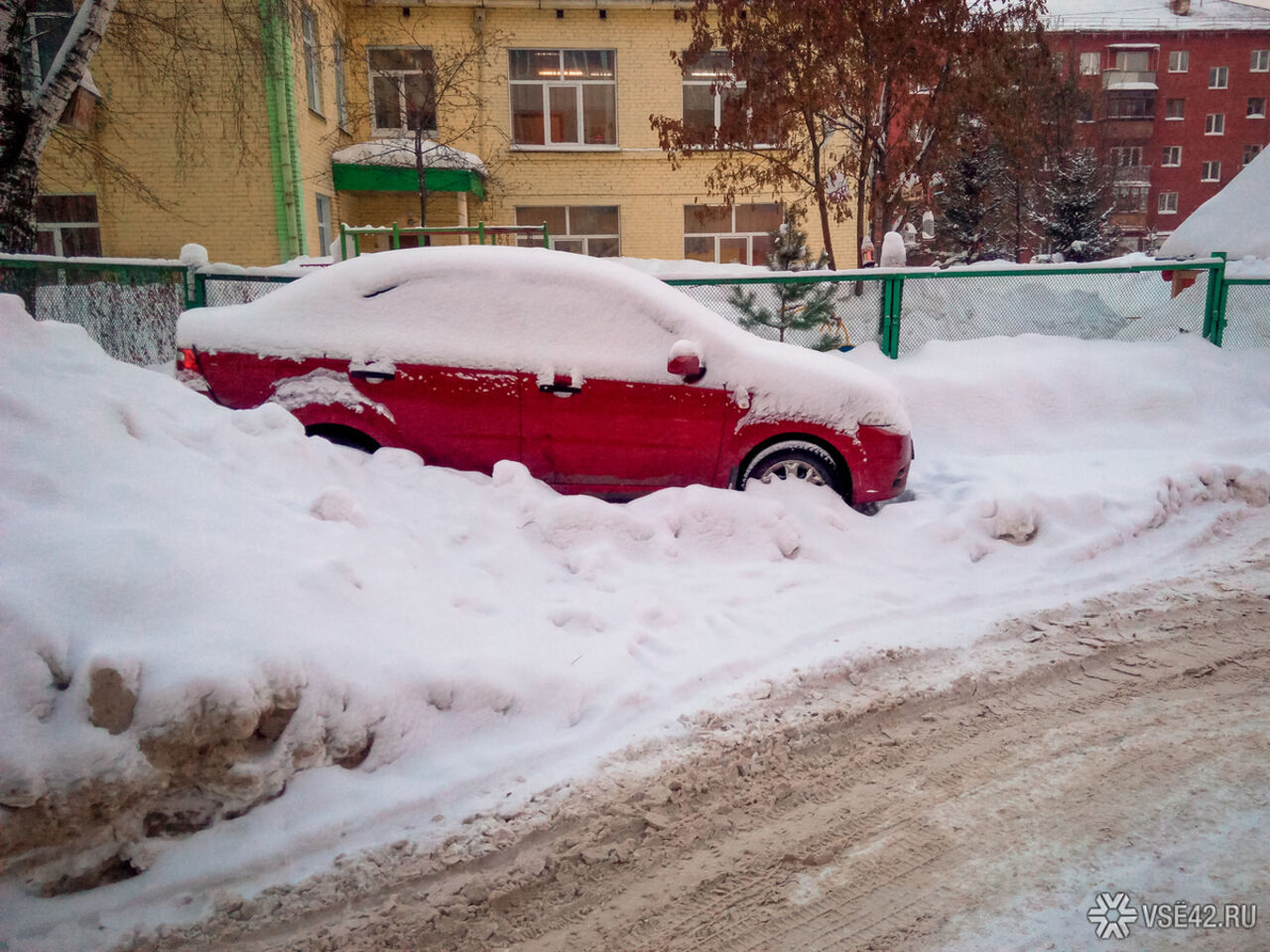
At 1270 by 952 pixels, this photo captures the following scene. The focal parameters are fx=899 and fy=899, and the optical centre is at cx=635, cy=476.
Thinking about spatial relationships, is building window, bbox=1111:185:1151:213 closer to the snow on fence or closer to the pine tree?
the snow on fence

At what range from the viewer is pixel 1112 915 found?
2.42 meters

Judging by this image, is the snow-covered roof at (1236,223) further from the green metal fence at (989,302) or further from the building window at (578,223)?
the building window at (578,223)

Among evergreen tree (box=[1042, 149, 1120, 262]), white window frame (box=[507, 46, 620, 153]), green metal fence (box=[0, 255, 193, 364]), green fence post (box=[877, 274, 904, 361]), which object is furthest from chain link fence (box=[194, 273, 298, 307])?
evergreen tree (box=[1042, 149, 1120, 262])

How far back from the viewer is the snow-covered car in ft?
17.7

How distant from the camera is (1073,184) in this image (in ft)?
91.2

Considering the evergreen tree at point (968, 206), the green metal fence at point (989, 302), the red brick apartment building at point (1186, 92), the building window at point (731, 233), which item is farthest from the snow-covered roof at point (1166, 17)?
the green metal fence at point (989, 302)

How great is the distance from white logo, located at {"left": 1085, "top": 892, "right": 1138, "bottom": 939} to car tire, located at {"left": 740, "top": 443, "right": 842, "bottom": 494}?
337cm

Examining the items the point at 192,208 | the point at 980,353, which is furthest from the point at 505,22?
the point at 980,353

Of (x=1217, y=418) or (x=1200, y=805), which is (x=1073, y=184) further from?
(x=1200, y=805)

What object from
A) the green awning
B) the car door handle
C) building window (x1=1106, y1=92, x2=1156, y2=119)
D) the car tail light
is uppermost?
building window (x1=1106, y1=92, x2=1156, y2=119)

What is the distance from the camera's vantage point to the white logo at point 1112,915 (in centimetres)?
236

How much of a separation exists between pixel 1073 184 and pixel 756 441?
89.0 ft

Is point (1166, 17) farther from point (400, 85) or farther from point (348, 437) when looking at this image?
point (348, 437)

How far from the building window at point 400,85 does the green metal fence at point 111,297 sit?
12583 mm
